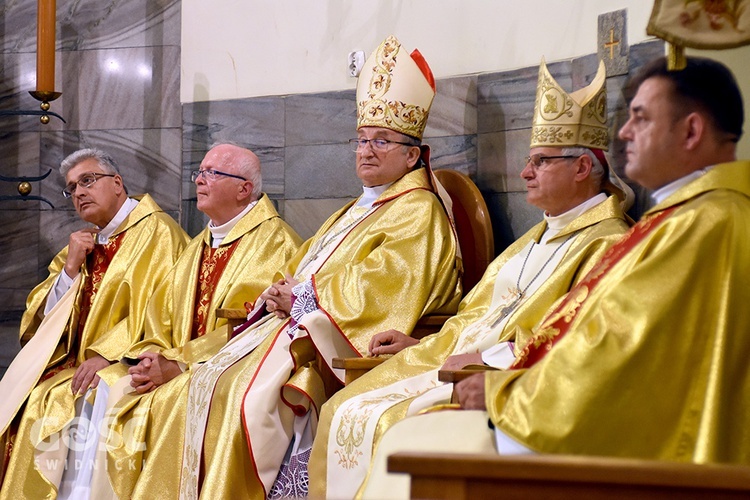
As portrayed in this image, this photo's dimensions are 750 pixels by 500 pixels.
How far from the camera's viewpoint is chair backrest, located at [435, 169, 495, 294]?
16.0 ft

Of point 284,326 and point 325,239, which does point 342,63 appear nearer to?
point 325,239

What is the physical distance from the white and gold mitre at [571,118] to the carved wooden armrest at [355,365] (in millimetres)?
1021

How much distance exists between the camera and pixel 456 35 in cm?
553

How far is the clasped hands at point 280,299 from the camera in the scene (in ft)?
15.4

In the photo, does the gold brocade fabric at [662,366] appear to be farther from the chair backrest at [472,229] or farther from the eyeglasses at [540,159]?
the chair backrest at [472,229]

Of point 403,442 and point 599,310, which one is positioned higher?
point 599,310

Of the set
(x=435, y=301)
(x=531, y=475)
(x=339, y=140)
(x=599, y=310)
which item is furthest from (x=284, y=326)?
(x=531, y=475)

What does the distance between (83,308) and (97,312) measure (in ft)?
0.54

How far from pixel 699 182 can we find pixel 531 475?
102 centimetres

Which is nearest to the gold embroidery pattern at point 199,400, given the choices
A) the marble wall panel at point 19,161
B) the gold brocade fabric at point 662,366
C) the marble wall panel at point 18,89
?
the gold brocade fabric at point 662,366

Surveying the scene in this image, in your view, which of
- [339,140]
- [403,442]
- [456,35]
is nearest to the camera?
[403,442]

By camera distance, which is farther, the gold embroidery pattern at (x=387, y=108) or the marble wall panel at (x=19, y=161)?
the marble wall panel at (x=19, y=161)

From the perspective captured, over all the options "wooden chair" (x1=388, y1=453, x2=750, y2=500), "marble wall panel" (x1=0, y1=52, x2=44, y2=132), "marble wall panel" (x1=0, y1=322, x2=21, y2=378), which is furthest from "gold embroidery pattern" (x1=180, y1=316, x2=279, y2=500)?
"marble wall panel" (x1=0, y1=52, x2=44, y2=132)

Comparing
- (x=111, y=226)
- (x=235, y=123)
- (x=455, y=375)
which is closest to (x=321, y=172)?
(x=235, y=123)
